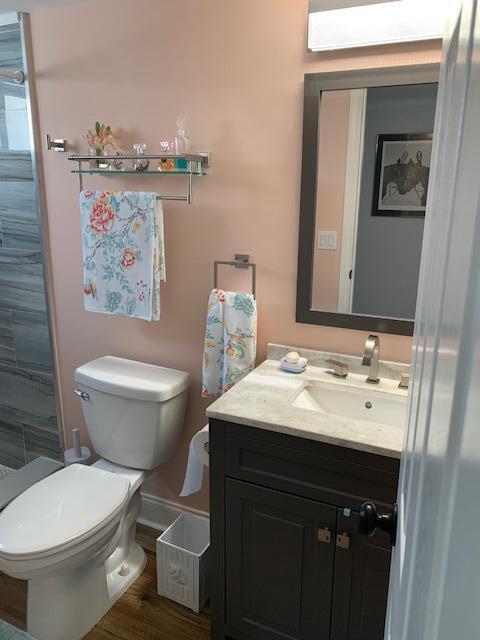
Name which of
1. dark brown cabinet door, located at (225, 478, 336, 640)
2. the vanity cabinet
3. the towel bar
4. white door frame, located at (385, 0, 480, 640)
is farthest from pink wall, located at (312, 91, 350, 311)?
white door frame, located at (385, 0, 480, 640)

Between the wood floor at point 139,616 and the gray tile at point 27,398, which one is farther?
the gray tile at point 27,398

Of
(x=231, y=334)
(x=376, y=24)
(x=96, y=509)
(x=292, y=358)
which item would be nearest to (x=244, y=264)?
(x=231, y=334)

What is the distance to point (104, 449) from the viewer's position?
2102 millimetres

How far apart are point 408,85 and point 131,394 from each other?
Answer: 1.44m

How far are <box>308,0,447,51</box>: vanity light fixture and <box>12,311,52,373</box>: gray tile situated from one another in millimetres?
1700

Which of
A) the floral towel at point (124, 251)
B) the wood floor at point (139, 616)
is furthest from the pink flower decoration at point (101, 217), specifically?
the wood floor at point (139, 616)

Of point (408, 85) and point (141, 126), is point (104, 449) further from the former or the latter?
point (408, 85)

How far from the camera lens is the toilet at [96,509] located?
1.63 meters

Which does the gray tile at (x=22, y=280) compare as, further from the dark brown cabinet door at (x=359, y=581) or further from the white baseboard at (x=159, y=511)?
the dark brown cabinet door at (x=359, y=581)

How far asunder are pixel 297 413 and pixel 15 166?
1730mm

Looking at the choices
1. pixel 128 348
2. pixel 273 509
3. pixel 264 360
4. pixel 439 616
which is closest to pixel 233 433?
pixel 273 509

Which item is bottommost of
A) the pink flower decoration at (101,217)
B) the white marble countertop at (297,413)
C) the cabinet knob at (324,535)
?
the cabinet knob at (324,535)

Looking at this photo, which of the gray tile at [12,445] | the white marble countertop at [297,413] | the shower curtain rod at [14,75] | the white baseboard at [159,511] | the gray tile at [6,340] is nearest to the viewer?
the white marble countertop at [297,413]

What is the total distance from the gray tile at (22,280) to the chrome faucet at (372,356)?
1561mm
